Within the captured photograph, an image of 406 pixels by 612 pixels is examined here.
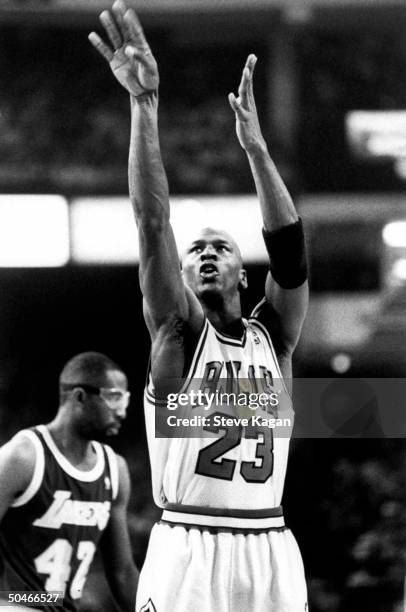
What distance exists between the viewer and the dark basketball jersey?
1745 mm

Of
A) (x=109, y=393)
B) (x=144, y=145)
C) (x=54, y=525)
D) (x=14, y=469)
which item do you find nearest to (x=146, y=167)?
(x=144, y=145)

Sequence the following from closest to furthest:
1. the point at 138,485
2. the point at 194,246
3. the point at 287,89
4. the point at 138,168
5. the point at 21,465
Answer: the point at 138,168 < the point at 194,246 < the point at 21,465 < the point at 138,485 < the point at 287,89

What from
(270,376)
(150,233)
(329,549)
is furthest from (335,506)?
(150,233)

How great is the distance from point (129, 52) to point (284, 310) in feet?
1.95

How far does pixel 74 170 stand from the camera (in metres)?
2.10

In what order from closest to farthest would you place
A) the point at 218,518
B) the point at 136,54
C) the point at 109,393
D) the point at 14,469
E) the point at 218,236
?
the point at 136,54, the point at 218,518, the point at 218,236, the point at 14,469, the point at 109,393

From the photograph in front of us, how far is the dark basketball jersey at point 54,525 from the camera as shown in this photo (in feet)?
5.73

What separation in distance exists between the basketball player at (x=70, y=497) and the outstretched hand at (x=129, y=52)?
72 centimetres

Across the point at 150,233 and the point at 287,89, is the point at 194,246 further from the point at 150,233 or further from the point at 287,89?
the point at 287,89

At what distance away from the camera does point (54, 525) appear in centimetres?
179

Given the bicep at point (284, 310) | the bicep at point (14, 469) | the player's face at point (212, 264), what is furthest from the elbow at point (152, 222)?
the bicep at point (14, 469)

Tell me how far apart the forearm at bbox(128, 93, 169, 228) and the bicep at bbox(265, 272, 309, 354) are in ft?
1.14

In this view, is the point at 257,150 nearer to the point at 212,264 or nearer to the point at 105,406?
the point at 212,264

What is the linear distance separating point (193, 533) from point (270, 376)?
344 mm
